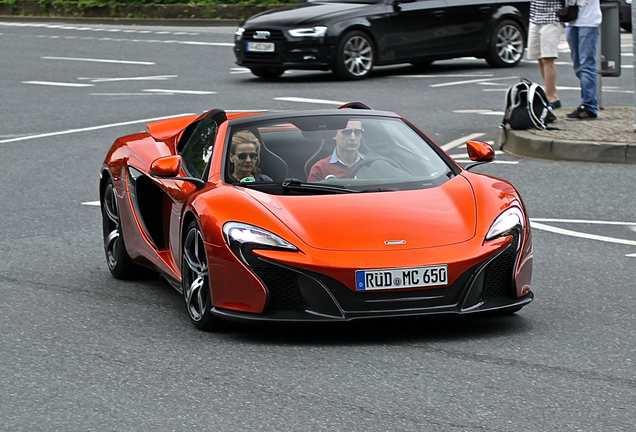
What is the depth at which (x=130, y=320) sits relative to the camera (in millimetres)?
6629

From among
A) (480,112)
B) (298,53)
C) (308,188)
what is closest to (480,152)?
(308,188)

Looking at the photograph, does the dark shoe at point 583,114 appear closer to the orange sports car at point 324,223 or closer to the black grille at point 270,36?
the black grille at point 270,36

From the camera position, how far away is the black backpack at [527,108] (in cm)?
1302

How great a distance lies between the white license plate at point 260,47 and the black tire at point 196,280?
13.0 metres

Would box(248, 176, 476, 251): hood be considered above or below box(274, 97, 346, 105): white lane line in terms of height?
above

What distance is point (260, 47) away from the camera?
1938 centimetres

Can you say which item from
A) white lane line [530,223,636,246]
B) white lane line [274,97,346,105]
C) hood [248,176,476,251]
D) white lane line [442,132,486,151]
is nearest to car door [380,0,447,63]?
white lane line [274,97,346,105]

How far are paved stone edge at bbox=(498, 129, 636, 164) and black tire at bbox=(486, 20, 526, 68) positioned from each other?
8230 millimetres

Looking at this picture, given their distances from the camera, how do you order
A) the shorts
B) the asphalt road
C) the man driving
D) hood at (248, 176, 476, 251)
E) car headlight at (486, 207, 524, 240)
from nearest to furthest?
the asphalt road, hood at (248, 176, 476, 251), car headlight at (486, 207, 524, 240), the man driving, the shorts

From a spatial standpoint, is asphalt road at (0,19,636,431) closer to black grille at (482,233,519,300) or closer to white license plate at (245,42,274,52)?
black grille at (482,233,519,300)

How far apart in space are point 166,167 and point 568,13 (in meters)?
7.68

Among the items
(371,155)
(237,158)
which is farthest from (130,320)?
(371,155)

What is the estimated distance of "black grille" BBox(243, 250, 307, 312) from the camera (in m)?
5.84

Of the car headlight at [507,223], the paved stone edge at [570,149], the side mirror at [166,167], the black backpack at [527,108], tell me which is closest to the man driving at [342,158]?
the side mirror at [166,167]
